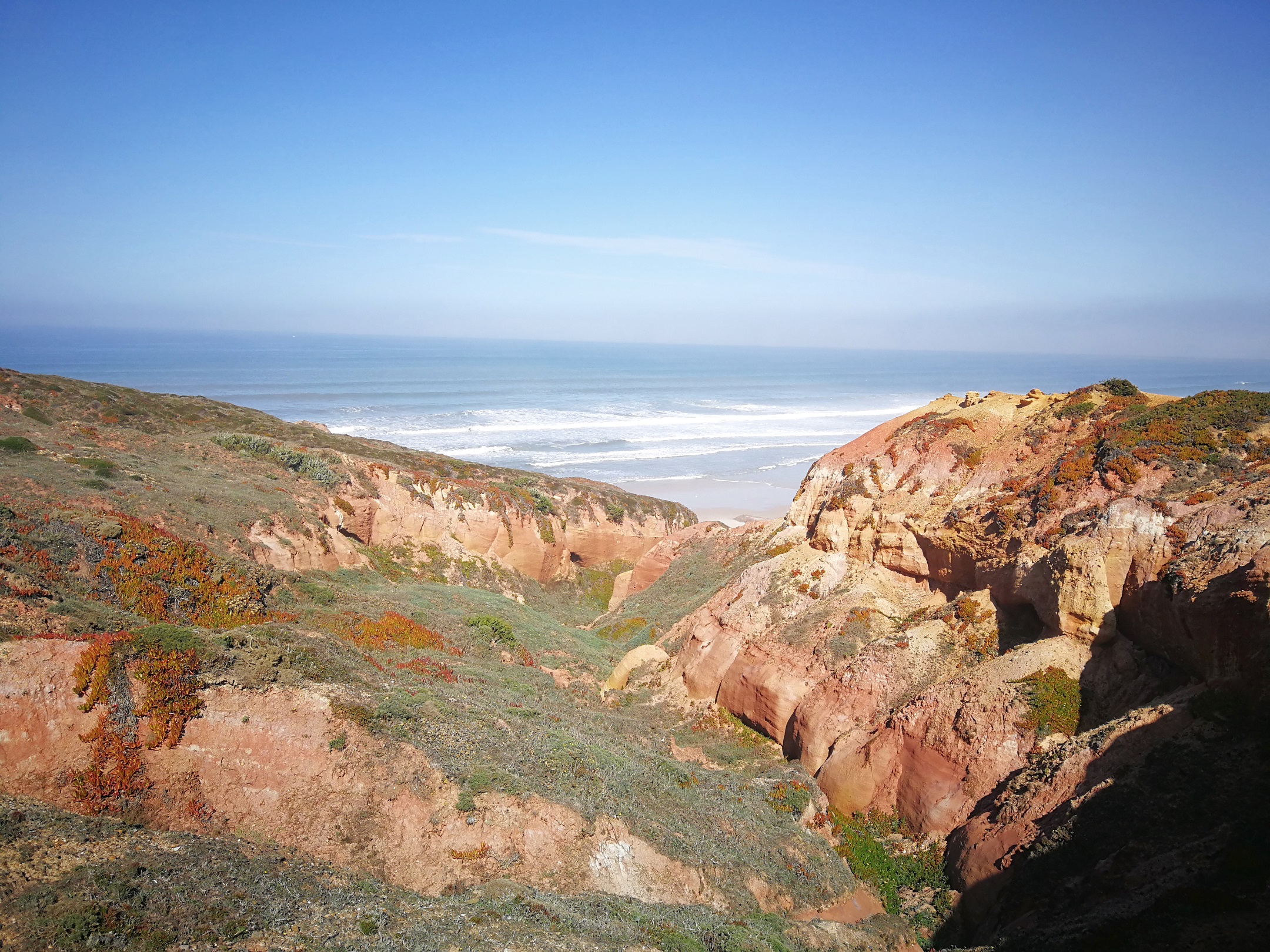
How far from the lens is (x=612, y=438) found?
75375mm

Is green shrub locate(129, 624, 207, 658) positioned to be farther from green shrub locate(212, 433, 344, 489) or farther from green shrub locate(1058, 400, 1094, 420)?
green shrub locate(1058, 400, 1094, 420)

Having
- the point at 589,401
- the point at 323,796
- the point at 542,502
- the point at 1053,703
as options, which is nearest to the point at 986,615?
the point at 1053,703

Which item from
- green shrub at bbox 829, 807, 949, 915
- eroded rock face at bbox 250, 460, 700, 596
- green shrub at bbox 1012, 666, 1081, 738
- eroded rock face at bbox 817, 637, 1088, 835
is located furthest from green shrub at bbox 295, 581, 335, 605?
green shrub at bbox 1012, 666, 1081, 738

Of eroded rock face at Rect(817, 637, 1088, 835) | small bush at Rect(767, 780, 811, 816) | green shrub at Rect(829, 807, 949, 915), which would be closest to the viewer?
green shrub at Rect(829, 807, 949, 915)

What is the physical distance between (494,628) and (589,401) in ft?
282

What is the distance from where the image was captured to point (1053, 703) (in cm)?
1202

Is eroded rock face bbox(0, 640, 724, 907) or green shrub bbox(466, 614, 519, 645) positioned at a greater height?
eroded rock face bbox(0, 640, 724, 907)

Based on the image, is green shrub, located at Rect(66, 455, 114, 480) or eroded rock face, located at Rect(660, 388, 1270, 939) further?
green shrub, located at Rect(66, 455, 114, 480)

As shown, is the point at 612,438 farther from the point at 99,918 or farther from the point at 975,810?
the point at 99,918

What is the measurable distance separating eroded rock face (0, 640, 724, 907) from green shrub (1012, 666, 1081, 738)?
6197 millimetres

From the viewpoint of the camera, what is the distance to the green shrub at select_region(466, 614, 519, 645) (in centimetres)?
2088

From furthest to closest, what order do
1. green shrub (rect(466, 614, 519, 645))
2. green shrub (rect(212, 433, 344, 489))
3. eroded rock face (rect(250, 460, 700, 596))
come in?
green shrub (rect(212, 433, 344, 489)), eroded rock face (rect(250, 460, 700, 596)), green shrub (rect(466, 614, 519, 645))

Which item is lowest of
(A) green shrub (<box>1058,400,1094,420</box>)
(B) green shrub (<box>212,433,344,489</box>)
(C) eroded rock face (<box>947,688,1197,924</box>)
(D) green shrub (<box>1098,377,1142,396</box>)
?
(C) eroded rock face (<box>947,688,1197,924</box>)

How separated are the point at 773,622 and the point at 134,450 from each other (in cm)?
2469
